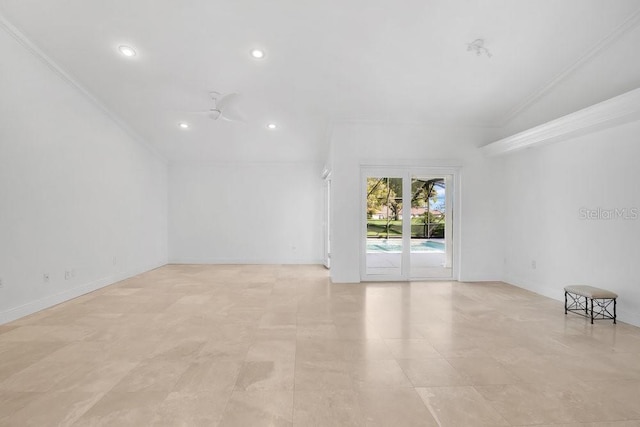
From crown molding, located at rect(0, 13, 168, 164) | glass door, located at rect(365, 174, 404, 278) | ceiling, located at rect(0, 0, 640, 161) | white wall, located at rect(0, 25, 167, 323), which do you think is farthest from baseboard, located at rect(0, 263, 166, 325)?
glass door, located at rect(365, 174, 404, 278)

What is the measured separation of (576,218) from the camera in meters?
4.60

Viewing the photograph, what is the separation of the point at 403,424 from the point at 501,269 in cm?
524

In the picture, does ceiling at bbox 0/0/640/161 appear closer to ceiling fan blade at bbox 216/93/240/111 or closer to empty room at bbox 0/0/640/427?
empty room at bbox 0/0/640/427

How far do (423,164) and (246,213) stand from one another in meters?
4.67

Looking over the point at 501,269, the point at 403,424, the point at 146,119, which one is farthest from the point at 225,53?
the point at 501,269

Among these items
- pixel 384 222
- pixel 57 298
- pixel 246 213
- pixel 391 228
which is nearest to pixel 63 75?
pixel 57 298

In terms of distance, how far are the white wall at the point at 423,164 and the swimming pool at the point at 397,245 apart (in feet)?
1.22

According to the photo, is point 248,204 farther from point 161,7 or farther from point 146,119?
point 161,7

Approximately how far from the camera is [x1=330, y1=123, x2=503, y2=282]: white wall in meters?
5.93

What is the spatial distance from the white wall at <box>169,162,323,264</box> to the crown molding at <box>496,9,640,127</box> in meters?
4.62

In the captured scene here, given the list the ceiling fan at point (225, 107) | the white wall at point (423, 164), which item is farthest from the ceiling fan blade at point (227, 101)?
the white wall at point (423, 164)

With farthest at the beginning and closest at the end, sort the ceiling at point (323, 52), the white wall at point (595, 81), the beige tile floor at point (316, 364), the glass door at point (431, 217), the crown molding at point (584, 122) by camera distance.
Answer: the glass door at point (431, 217) < the white wall at point (595, 81) < the ceiling at point (323, 52) < the crown molding at point (584, 122) < the beige tile floor at point (316, 364)

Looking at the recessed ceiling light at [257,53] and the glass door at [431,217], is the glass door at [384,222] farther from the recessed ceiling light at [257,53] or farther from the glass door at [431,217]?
the recessed ceiling light at [257,53]

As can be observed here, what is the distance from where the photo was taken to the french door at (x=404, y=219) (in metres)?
6.10
